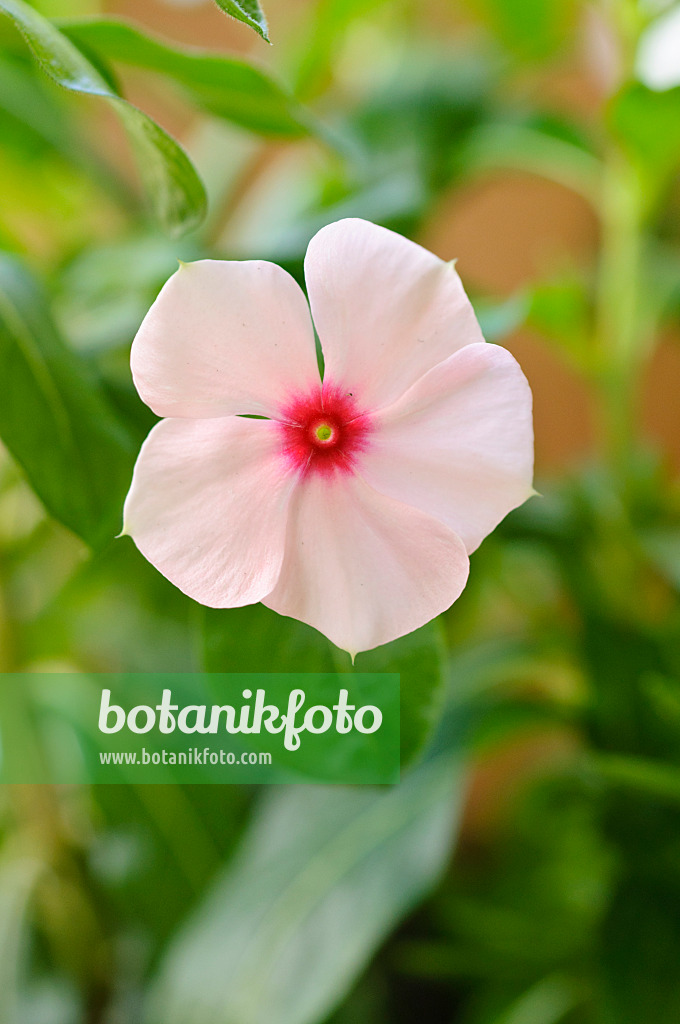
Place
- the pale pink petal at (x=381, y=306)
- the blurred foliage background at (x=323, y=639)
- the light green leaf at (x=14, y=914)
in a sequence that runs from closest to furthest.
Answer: the pale pink petal at (x=381, y=306) → the blurred foliage background at (x=323, y=639) → the light green leaf at (x=14, y=914)

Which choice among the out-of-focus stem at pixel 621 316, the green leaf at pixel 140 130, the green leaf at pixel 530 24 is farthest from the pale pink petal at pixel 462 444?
the green leaf at pixel 530 24

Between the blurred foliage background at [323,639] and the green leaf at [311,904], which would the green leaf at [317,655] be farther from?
the green leaf at [311,904]

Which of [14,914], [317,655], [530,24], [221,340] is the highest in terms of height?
[530,24]

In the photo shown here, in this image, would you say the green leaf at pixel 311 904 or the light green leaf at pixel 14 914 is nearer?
the green leaf at pixel 311 904

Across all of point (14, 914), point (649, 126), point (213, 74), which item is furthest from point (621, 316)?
point (14, 914)

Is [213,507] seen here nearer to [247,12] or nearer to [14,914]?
[247,12]

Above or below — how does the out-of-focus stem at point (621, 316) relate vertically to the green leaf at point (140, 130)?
below

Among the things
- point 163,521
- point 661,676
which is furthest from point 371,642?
point 661,676
